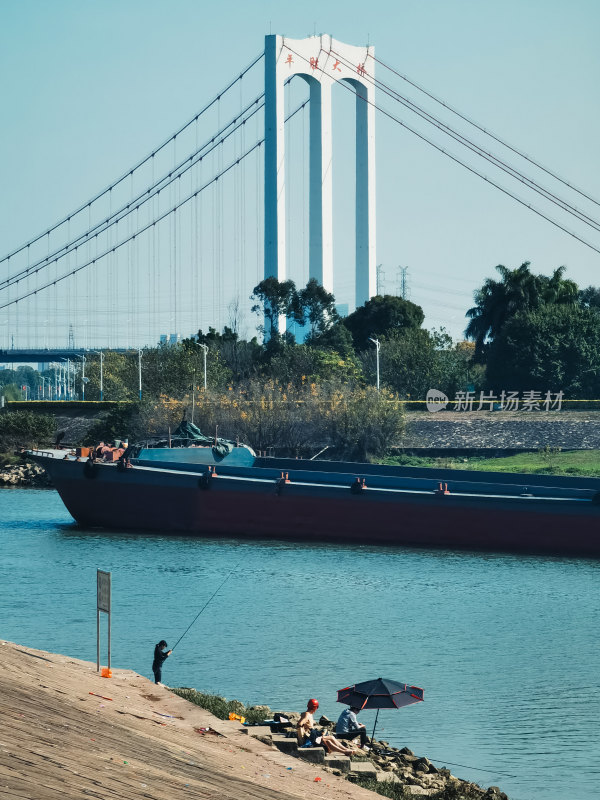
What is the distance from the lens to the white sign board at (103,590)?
1795 cm

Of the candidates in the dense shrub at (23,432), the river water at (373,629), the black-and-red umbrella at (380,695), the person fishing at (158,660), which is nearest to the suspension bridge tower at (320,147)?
the dense shrub at (23,432)

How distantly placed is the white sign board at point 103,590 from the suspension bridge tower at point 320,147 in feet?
201

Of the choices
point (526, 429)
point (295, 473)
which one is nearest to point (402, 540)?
point (295, 473)

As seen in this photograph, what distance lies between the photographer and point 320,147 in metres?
80.1

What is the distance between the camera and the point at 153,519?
132 feet

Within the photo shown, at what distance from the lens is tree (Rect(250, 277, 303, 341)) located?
3127 inches

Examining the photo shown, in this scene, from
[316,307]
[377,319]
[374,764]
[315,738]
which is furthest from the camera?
[377,319]

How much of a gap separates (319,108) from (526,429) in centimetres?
2973

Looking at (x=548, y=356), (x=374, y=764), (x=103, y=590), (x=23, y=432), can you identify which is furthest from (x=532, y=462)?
(x=374, y=764)

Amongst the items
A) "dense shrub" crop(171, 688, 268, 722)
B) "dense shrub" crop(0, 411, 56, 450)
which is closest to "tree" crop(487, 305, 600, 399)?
"dense shrub" crop(0, 411, 56, 450)

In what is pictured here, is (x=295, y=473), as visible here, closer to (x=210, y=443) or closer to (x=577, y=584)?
(x=210, y=443)

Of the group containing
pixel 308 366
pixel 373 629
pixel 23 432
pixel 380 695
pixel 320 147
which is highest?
pixel 320 147

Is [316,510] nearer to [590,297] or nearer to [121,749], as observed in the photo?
[121,749]

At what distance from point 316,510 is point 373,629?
40.8ft
